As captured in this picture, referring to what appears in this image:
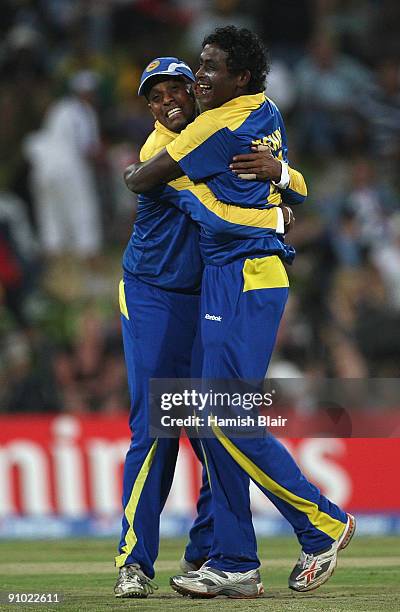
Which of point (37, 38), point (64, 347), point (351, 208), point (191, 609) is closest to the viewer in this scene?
→ point (191, 609)

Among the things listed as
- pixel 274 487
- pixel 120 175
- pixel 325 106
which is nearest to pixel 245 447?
pixel 274 487

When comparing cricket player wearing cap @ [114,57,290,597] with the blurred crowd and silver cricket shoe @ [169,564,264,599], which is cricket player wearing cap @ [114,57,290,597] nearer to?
silver cricket shoe @ [169,564,264,599]

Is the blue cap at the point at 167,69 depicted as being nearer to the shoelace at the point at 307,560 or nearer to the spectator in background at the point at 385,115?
the shoelace at the point at 307,560

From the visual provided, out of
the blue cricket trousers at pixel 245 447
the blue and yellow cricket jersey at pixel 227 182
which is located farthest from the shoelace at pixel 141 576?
the blue and yellow cricket jersey at pixel 227 182

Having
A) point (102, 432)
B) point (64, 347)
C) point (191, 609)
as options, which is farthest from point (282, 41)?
point (191, 609)

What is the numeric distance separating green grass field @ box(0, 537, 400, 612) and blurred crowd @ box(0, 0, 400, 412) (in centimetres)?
283

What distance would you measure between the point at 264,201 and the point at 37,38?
9.38 m

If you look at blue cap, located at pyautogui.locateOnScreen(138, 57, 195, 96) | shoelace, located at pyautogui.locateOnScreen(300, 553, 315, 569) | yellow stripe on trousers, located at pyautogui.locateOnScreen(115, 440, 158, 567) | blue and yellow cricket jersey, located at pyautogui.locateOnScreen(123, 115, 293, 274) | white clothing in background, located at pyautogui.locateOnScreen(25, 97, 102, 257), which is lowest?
shoelace, located at pyautogui.locateOnScreen(300, 553, 315, 569)

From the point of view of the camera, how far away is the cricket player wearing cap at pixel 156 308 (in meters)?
6.19

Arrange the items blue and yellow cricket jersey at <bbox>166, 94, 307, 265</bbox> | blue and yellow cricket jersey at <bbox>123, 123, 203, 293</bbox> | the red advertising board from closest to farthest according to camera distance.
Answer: blue and yellow cricket jersey at <bbox>166, 94, 307, 265</bbox> → blue and yellow cricket jersey at <bbox>123, 123, 203, 293</bbox> → the red advertising board

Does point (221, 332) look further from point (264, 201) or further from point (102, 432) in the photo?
point (102, 432)

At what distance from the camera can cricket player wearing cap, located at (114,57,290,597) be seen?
6191 mm

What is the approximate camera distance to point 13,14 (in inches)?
593

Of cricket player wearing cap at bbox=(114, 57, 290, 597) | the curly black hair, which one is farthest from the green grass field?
the curly black hair
